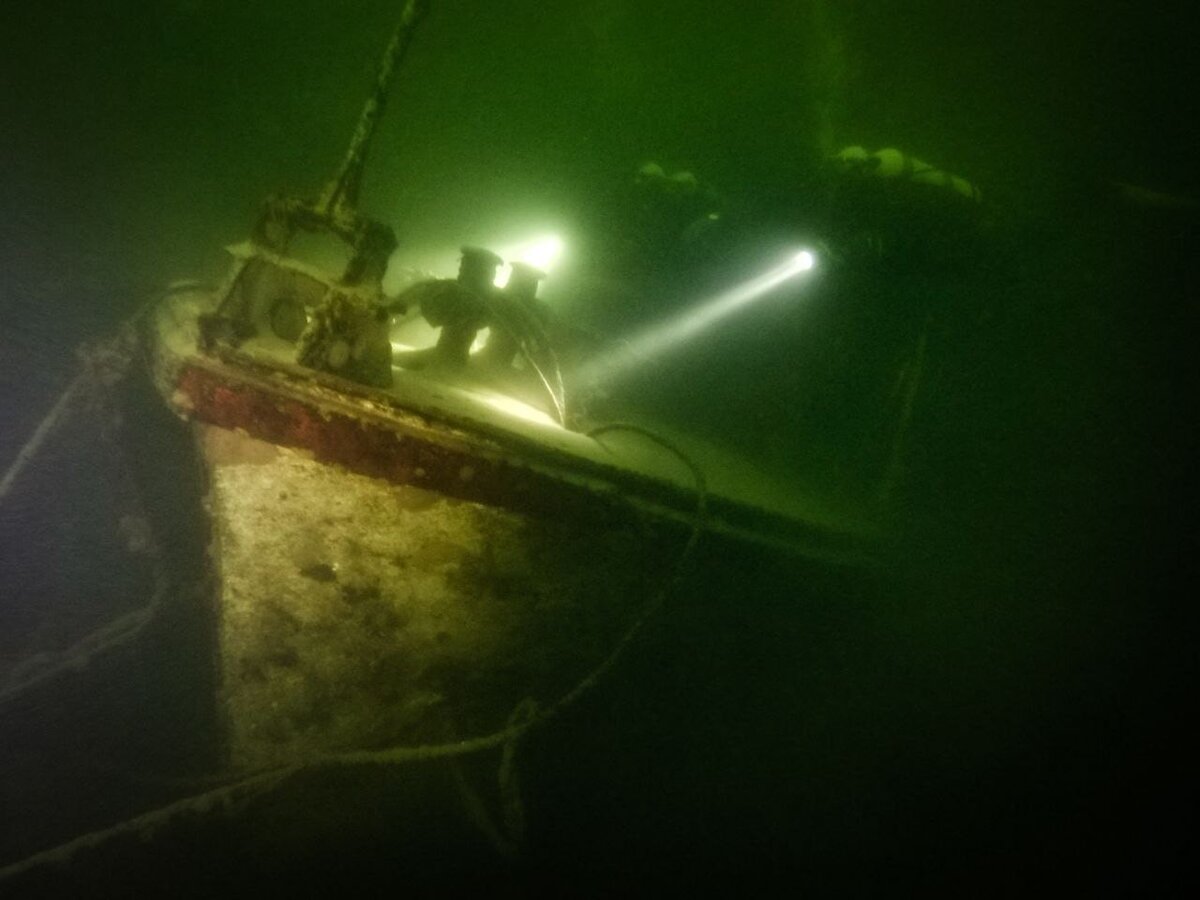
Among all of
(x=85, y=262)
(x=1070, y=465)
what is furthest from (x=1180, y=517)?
(x=85, y=262)

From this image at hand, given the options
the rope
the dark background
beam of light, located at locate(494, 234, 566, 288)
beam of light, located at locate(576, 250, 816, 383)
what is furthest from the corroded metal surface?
beam of light, located at locate(494, 234, 566, 288)

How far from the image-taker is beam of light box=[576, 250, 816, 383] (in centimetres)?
427

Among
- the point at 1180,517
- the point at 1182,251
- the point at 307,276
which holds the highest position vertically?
the point at 1182,251

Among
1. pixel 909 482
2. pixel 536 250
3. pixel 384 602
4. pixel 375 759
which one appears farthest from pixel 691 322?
pixel 375 759

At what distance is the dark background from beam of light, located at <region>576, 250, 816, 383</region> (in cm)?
65

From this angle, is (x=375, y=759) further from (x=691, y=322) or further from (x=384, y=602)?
(x=691, y=322)

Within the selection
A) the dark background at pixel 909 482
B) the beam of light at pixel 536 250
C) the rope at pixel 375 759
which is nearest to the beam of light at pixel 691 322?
the dark background at pixel 909 482

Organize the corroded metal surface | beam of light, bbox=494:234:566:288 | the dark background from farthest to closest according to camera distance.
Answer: beam of light, bbox=494:234:566:288, the dark background, the corroded metal surface

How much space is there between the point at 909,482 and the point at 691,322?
6.82ft

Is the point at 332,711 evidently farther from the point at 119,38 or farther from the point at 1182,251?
the point at 1182,251

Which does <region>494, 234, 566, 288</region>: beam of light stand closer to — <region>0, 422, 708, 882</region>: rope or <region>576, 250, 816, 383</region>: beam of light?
<region>576, 250, 816, 383</region>: beam of light

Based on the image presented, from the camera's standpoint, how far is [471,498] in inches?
70.9

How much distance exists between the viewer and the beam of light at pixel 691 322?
4.27 m

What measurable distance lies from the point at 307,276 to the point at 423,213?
296cm
